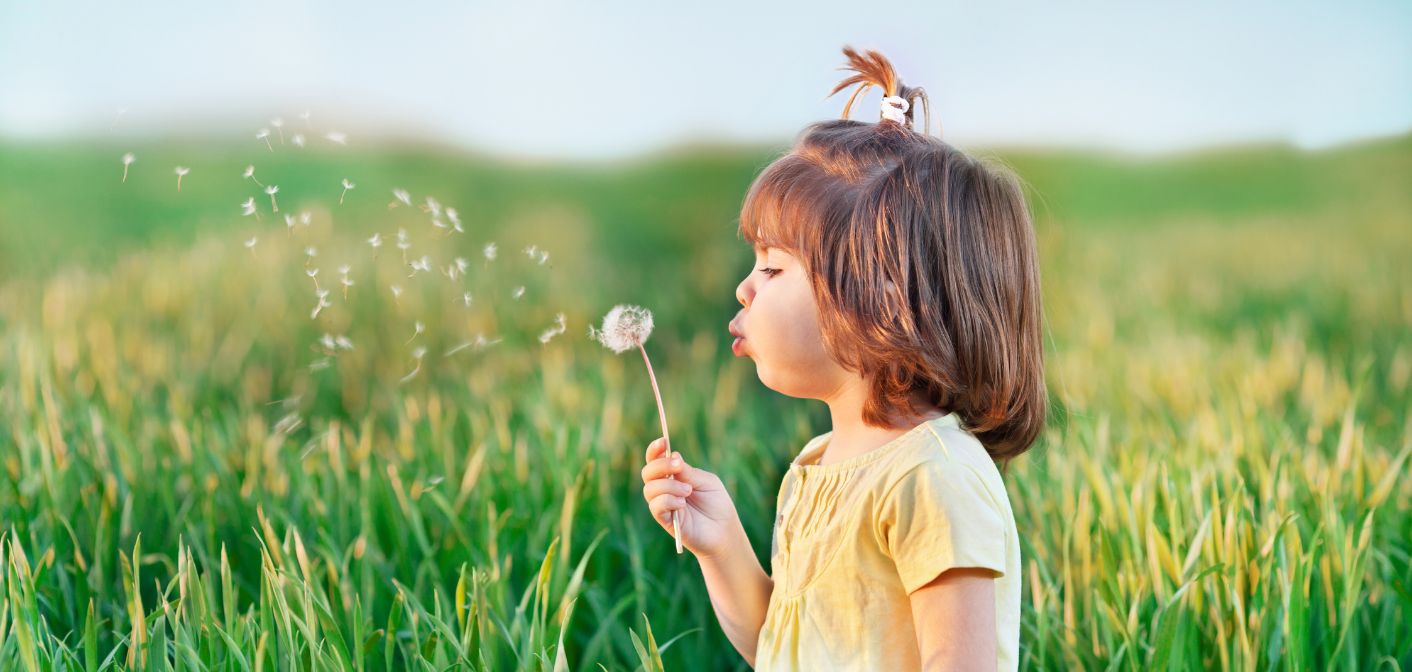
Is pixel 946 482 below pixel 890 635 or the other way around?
the other way around

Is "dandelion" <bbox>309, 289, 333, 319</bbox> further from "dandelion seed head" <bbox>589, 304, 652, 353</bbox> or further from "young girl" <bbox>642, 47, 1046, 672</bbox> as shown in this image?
"young girl" <bbox>642, 47, 1046, 672</bbox>

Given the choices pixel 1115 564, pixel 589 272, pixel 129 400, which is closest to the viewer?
pixel 1115 564

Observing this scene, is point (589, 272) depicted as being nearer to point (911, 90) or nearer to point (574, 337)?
point (574, 337)

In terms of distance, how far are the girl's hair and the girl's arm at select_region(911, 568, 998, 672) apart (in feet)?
0.50

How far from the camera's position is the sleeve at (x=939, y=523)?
830 mm

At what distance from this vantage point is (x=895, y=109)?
101 cm

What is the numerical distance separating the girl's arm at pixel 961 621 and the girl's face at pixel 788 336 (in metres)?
0.20

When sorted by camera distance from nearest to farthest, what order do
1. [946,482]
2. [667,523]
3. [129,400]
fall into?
1. [946,482]
2. [667,523]
3. [129,400]

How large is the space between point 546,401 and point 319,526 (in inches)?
20.5

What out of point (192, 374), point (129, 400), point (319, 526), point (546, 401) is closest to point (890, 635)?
point (319, 526)

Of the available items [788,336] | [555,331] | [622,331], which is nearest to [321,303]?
[555,331]

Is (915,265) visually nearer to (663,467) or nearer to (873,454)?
(873,454)

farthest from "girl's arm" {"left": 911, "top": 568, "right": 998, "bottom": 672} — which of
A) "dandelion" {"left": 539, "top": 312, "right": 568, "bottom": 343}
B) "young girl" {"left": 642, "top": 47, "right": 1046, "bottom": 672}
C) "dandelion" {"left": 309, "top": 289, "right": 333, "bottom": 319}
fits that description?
"dandelion" {"left": 309, "top": 289, "right": 333, "bottom": 319}

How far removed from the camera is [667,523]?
0.98 metres
